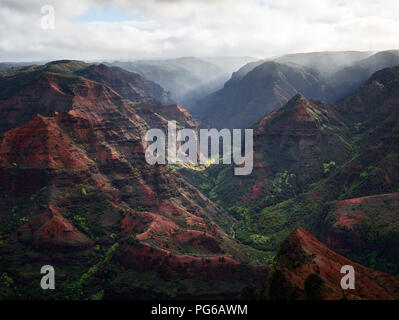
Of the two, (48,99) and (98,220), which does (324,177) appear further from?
(48,99)

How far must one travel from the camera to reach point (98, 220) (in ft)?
254

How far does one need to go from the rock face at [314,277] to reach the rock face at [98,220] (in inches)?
781

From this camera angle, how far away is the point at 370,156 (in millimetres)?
102125

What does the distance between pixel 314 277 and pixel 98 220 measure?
51231 mm

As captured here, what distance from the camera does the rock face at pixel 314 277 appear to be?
40000 mm
